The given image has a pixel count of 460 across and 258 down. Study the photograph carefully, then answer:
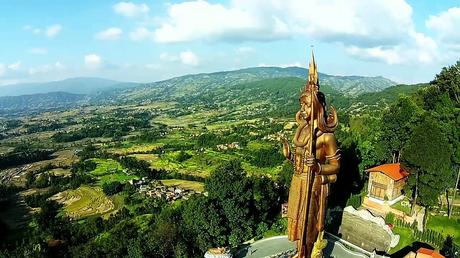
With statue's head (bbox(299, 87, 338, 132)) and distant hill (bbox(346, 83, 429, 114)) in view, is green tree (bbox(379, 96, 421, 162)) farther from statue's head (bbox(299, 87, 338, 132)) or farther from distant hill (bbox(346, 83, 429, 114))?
distant hill (bbox(346, 83, 429, 114))

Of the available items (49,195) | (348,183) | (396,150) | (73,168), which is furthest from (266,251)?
(73,168)

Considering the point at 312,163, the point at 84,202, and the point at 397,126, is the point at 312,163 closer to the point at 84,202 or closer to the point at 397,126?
the point at 397,126

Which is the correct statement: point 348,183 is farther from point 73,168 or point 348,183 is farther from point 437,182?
Answer: point 73,168

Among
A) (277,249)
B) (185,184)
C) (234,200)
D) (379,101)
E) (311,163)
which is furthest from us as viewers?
(379,101)

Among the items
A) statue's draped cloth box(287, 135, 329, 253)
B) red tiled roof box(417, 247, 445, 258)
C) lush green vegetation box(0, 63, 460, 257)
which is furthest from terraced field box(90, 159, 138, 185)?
Answer: statue's draped cloth box(287, 135, 329, 253)

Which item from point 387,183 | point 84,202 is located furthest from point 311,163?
point 84,202

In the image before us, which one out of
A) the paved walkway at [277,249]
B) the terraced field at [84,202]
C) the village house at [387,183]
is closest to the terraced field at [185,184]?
the terraced field at [84,202]

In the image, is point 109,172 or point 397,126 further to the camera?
point 109,172
